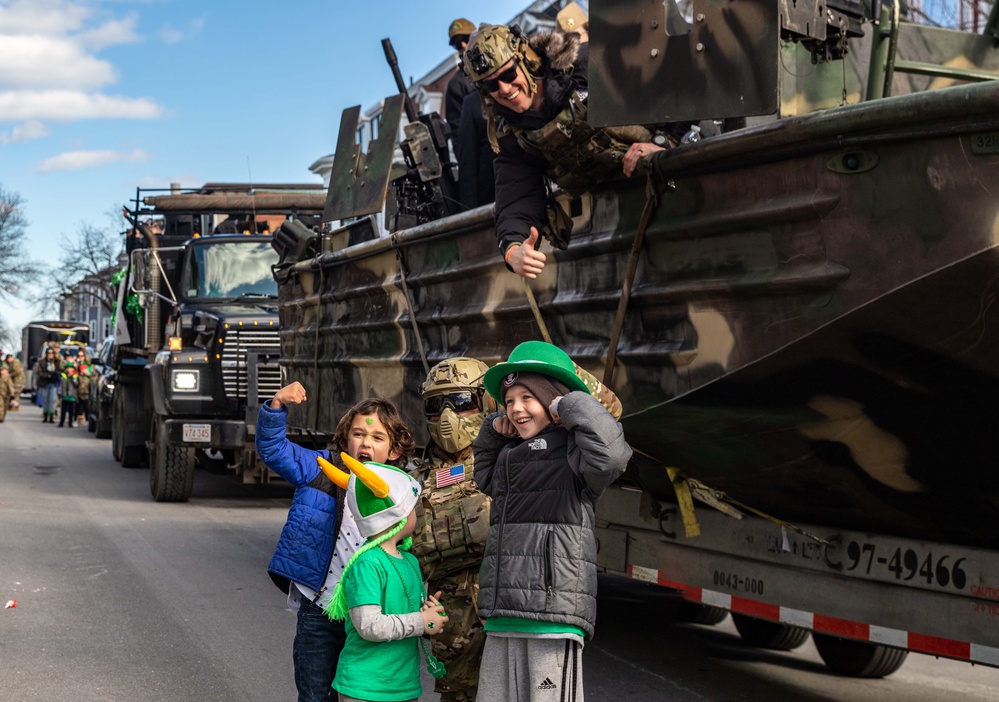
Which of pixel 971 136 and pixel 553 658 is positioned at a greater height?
pixel 971 136

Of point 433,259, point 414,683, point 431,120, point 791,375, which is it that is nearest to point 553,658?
point 414,683

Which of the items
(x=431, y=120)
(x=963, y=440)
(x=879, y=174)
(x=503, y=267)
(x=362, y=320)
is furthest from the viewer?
(x=431, y=120)

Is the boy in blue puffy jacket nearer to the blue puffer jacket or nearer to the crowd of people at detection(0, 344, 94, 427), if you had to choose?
the blue puffer jacket

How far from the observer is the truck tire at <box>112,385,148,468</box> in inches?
623

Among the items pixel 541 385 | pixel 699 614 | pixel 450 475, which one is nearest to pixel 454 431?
pixel 450 475

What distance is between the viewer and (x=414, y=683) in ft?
11.0

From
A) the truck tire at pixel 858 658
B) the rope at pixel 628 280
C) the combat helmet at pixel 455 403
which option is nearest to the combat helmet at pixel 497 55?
the rope at pixel 628 280

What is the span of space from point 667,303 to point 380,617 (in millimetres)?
1654

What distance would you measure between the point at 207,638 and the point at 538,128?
3.21m

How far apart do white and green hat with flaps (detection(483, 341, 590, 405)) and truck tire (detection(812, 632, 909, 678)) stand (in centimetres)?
308

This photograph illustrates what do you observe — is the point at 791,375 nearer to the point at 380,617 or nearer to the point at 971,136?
the point at 971,136

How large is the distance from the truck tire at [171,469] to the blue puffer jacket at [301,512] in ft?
27.6

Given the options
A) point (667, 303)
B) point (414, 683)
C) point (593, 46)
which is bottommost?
point (414, 683)

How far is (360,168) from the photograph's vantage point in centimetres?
714
